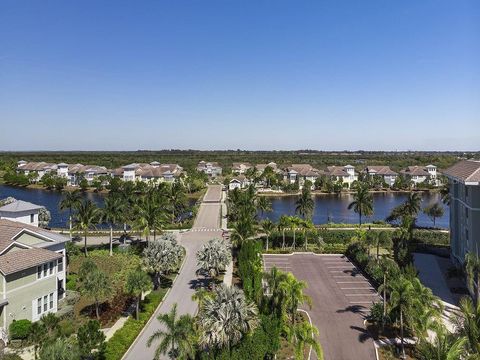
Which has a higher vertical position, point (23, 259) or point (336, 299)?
point (23, 259)

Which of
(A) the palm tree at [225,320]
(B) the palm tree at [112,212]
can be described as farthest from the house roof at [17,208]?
(A) the palm tree at [225,320]

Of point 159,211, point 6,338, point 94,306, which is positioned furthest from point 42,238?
point 159,211

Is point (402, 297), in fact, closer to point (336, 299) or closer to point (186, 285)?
point (336, 299)

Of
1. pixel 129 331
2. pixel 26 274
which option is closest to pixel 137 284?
pixel 129 331

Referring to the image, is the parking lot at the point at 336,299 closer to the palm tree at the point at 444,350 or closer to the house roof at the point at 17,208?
the palm tree at the point at 444,350

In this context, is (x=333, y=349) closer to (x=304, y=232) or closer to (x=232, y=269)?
(x=232, y=269)

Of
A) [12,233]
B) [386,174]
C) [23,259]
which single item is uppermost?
[386,174]

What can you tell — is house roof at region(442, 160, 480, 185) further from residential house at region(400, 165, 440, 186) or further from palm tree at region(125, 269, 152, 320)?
residential house at region(400, 165, 440, 186)

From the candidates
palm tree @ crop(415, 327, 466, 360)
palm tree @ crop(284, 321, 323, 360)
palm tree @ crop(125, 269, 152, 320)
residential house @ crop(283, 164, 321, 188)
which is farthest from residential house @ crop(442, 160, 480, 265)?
residential house @ crop(283, 164, 321, 188)
